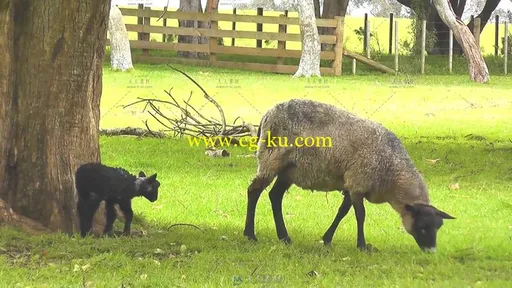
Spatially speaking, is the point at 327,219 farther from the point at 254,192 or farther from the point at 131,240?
the point at 131,240

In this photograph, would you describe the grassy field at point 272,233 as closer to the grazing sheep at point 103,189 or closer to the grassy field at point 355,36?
the grazing sheep at point 103,189

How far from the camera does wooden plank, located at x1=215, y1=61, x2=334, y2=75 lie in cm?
3125

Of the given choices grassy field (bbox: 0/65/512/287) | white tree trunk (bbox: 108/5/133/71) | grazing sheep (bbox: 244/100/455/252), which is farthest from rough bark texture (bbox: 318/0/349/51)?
grazing sheep (bbox: 244/100/455/252)

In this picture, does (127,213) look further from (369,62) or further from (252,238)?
(369,62)

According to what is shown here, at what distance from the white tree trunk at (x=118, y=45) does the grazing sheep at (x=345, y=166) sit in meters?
19.8

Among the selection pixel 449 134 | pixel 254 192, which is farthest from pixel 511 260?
pixel 449 134

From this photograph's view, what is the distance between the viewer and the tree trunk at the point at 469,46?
29.4 metres

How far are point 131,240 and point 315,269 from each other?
1.94 metres

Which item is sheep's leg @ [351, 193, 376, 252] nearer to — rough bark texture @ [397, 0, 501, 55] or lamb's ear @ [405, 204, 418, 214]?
lamb's ear @ [405, 204, 418, 214]

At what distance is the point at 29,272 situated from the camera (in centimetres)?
842

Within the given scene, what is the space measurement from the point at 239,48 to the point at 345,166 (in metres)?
23.3

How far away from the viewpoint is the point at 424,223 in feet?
30.1

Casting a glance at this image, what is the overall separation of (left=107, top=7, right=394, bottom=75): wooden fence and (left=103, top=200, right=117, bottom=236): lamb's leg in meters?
21.7

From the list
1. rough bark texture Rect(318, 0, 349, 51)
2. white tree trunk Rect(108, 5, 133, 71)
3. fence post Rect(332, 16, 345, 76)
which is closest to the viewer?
white tree trunk Rect(108, 5, 133, 71)
